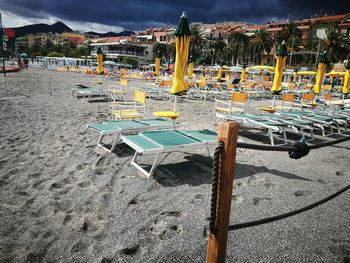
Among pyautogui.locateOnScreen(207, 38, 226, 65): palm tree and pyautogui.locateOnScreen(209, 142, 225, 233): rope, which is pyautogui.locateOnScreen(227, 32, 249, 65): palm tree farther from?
pyautogui.locateOnScreen(209, 142, 225, 233): rope

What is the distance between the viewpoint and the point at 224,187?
1.27m

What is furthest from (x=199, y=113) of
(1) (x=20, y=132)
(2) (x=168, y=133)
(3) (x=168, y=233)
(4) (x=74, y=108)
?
(3) (x=168, y=233)

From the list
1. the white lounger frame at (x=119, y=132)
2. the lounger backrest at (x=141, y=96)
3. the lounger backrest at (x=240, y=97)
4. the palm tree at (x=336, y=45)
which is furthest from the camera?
the palm tree at (x=336, y=45)

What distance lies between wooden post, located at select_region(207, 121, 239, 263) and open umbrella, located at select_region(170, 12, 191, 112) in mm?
4433

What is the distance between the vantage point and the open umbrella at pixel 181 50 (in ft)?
17.4

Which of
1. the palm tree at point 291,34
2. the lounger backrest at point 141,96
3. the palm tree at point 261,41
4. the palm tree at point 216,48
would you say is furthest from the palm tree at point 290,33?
the lounger backrest at point 141,96

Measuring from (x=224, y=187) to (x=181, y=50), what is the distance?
15.0ft

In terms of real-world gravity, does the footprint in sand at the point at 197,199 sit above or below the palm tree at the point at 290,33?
below

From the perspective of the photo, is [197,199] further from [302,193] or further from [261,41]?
[261,41]

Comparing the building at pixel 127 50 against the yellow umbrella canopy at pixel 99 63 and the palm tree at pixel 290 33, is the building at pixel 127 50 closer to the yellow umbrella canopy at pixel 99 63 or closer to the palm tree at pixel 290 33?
the palm tree at pixel 290 33

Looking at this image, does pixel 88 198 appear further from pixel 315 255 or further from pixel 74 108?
pixel 74 108

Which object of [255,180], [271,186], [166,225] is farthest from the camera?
[255,180]

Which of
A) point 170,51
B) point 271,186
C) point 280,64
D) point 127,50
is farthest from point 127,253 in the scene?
point 127,50

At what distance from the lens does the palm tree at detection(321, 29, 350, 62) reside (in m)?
42.3
